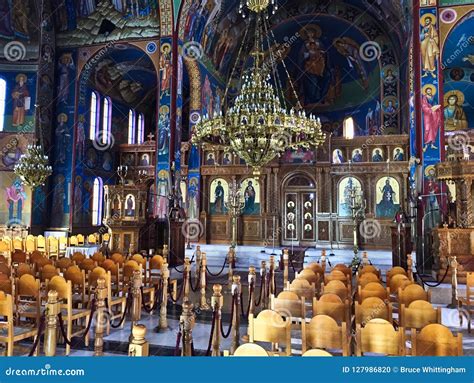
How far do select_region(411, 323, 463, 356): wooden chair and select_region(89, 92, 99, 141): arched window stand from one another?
17.2 meters

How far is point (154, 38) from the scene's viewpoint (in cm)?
1530

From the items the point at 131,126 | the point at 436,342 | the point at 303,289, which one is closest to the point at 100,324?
the point at 303,289

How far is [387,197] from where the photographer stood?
16375 mm

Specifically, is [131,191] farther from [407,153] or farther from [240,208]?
[407,153]

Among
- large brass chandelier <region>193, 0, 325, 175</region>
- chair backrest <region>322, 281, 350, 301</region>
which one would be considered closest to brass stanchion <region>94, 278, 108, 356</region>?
chair backrest <region>322, 281, 350, 301</region>

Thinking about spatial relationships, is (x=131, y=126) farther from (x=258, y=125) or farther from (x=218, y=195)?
(x=258, y=125)

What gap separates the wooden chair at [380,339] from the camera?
3.16m

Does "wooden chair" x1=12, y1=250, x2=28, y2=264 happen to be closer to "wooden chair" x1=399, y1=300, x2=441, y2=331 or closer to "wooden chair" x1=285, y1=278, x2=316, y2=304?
"wooden chair" x1=285, y1=278, x2=316, y2=304

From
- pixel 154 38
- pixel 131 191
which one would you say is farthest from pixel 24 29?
pixel 131 191

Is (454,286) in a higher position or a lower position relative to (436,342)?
lower

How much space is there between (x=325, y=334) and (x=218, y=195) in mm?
14740

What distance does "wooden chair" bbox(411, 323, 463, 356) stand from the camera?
2.94 metres

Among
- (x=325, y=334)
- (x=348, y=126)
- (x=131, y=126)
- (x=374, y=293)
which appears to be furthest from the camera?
(x=131, y=126)

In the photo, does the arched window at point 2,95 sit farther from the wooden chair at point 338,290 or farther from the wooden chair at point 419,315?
the wooden chair at point 419,315
